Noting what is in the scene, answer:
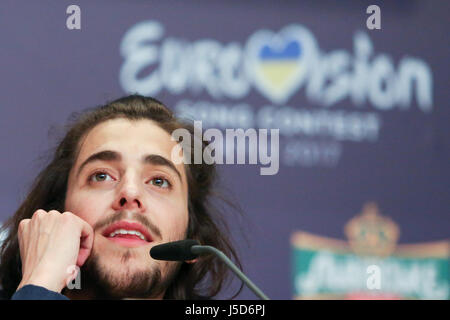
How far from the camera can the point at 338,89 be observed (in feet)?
9.15

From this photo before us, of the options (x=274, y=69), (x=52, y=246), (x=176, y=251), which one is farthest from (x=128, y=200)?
(x=274, y=69)

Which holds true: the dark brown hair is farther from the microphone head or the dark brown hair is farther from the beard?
the microphone head

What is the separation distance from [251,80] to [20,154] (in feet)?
2.92

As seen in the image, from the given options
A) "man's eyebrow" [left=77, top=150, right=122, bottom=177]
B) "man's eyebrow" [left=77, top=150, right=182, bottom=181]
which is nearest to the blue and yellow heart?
"man's eyebrow" [left=77, top=150, right=182, bottom=181]

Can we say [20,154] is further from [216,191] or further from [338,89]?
[338,89]

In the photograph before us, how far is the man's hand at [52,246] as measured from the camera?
173 centimetres

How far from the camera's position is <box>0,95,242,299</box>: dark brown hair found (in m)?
2.28

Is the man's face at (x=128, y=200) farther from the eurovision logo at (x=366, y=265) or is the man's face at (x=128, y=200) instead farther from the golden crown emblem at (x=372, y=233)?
the golden crown emblem at (x=372, y=233)

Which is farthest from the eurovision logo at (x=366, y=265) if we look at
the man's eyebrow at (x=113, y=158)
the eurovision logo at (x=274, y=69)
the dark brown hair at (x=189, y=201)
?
the man's eyebrow at (x=113, y=158)

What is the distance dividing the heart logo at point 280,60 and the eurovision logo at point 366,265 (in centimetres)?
55

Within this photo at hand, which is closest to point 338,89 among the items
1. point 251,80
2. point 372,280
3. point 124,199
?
point 251,80

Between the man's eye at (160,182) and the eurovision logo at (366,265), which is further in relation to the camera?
the eurovision logo at (366,265)

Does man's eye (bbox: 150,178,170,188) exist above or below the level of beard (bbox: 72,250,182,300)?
→ above
